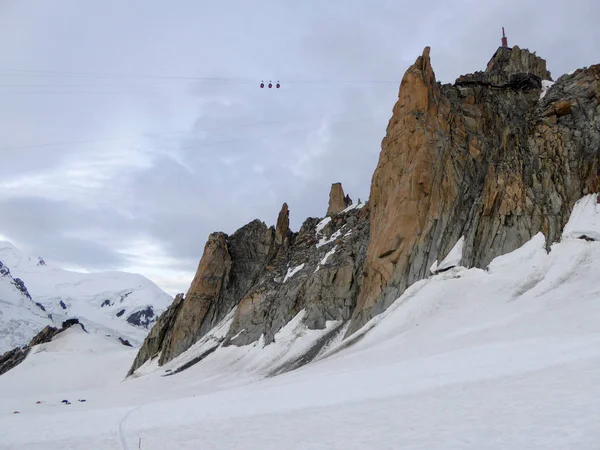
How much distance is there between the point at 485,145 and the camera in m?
43.2

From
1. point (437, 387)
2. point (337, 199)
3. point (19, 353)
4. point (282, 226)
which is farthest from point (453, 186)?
point (19, 353)

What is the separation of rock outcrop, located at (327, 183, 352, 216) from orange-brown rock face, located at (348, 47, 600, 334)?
29.7m

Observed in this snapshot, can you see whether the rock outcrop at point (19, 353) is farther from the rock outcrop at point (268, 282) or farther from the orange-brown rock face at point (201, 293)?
the orange-brown rock face at point (201, 293)

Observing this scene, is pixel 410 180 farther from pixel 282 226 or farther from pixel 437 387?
pixel 282 226

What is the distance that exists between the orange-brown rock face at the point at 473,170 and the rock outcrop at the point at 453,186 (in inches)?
3.8

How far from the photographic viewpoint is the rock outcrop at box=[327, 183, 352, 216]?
7762 cm

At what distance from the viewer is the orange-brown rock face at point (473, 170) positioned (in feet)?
119

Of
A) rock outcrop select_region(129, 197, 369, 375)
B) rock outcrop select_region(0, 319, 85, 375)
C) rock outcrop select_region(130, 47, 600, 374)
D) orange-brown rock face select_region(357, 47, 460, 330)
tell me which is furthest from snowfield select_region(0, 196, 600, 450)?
rock outcrop select_region(0, 319, 85, 375)

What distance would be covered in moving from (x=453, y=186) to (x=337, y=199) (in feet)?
126

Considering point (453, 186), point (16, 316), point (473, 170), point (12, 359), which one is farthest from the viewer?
point (16, 316)

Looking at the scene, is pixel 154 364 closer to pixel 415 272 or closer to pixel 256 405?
pixel 415 272

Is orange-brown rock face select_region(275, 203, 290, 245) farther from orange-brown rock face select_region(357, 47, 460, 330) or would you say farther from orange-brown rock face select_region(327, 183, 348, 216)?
orange-brown rock face select_region(357, 47, 460, 330)

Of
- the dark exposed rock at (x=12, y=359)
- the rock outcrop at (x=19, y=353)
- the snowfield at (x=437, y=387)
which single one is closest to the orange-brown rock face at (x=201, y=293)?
the snowfield at (x=437, y=387)

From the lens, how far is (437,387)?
1544 cm
